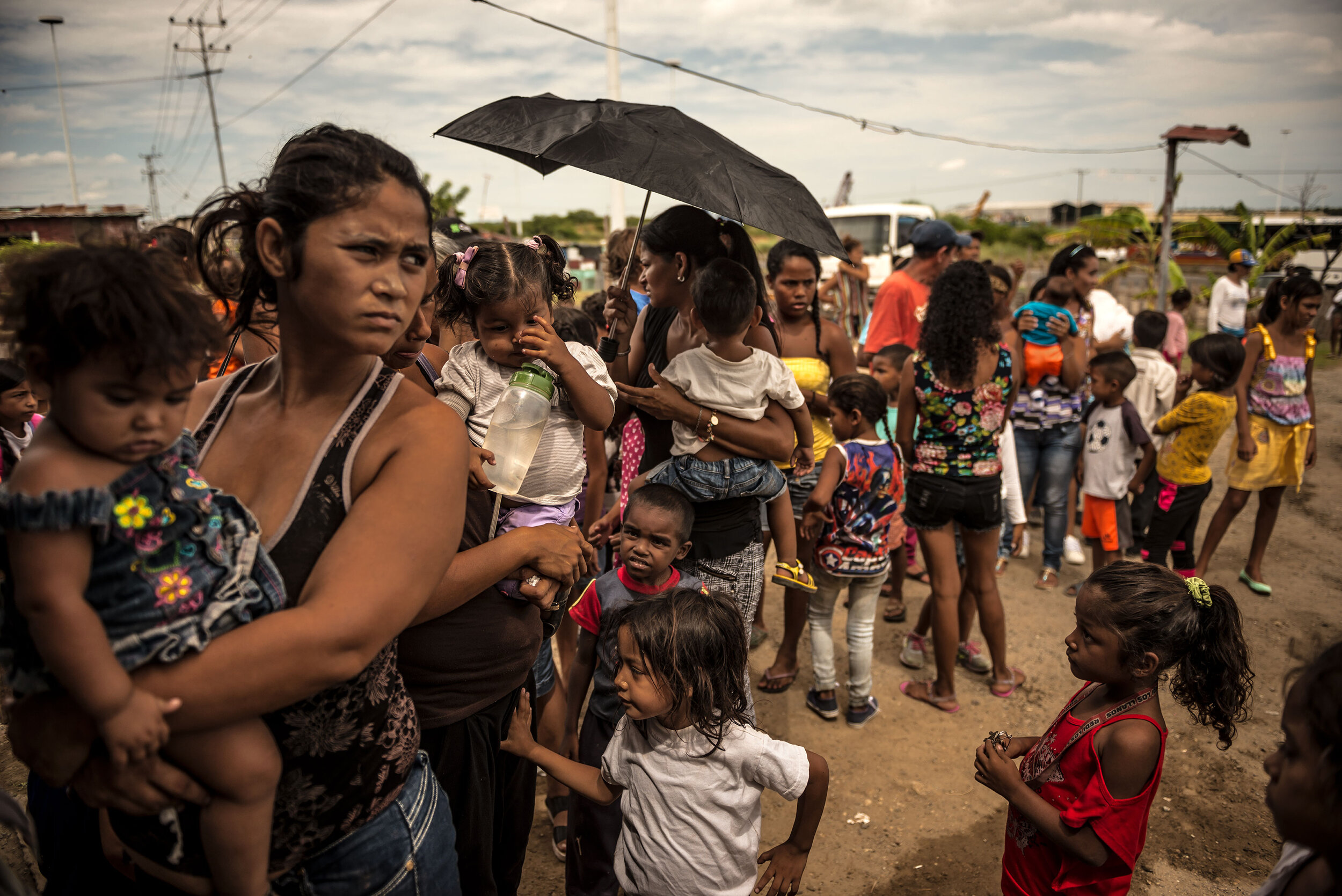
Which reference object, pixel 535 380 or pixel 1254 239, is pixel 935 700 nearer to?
pixel 535 380

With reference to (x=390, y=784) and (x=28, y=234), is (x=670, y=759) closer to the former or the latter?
(x=390, y=784)

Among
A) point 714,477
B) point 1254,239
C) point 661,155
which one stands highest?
point 661,155

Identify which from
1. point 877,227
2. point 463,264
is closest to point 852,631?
point 463,264

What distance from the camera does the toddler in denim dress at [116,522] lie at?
96 cm

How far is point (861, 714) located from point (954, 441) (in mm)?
1456

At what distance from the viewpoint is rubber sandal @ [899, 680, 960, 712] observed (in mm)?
3967

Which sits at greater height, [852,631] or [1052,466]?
[1052,466]

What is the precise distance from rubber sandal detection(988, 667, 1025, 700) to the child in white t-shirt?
2099mm

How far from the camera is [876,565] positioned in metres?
3.81

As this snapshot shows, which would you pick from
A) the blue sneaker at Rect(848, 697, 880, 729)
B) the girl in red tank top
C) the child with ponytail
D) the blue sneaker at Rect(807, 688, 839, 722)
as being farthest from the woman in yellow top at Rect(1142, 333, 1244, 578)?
the child with ponytail

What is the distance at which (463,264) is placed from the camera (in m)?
2.13

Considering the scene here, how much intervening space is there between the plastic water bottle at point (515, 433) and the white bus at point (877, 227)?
15.2m

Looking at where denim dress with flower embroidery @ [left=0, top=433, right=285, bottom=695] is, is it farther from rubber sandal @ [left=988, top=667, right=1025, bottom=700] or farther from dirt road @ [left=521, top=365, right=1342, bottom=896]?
rubber sandal @ [left=988, top=667, right=1025, bottom=700]

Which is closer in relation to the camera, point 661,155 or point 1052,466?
point 661,155
